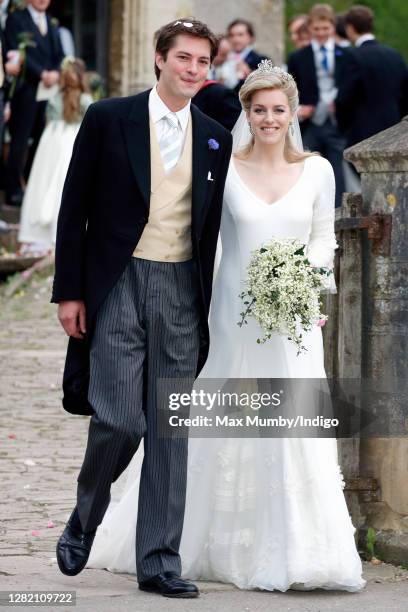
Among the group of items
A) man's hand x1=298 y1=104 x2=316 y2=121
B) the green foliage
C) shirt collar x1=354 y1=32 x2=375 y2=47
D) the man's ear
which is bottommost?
the man's ear

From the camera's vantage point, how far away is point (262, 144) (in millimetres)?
6406

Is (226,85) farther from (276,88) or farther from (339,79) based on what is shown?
(276,88)

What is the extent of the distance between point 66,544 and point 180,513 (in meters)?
0.44

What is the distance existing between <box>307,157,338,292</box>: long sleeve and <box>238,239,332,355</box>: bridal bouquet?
16 cm

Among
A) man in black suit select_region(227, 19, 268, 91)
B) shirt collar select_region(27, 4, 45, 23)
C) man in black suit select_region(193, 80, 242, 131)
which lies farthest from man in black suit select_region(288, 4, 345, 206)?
man in black suit select_region(193, 80, 242, 131)

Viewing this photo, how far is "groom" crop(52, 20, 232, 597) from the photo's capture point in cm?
596

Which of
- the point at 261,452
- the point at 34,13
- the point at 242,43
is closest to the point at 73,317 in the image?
the point at 261,452

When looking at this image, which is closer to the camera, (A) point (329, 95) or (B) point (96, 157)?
(B) point (96, 157)

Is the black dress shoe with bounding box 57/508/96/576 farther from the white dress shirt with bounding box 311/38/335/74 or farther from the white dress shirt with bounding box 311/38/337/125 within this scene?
the white dress shirt with bounding box 311/38/335/74

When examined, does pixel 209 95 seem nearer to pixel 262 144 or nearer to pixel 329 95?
pixel 262 144

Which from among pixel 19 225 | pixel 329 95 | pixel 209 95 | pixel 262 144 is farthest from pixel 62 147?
pixel 262 144

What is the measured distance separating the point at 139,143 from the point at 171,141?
0.15 m

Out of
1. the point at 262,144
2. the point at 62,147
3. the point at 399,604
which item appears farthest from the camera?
the point at 62,147

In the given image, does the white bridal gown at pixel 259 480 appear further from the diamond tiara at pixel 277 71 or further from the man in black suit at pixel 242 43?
the man in black suit at pixel 242 43
